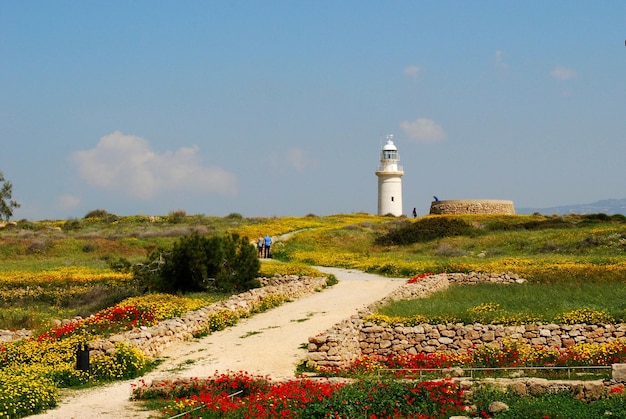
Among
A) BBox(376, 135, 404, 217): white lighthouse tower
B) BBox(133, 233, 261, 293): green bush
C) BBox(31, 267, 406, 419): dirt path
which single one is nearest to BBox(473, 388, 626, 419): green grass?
BBox(31, 267, 406, 419): dirt path

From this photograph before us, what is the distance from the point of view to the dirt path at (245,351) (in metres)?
15.4

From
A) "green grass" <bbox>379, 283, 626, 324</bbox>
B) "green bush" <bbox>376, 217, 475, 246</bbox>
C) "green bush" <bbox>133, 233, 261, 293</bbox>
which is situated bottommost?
"green grass" <bbox>379, 283, 626, 324</bbox>

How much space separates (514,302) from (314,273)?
1223 cm

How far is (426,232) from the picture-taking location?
5431 cm

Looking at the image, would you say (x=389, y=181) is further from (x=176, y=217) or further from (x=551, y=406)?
(x=551, y=406)

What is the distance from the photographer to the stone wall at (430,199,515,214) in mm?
74188

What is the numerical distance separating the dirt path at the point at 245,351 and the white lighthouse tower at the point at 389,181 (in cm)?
5494

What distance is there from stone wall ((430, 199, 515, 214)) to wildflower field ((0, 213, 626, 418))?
35.9ft

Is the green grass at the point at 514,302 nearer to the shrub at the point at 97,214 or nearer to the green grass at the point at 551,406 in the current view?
the green grass at the point at 551,406

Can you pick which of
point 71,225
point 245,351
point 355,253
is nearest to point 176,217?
point 71,225

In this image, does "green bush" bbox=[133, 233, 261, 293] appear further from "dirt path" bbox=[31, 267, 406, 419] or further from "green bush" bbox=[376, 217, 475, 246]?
"green bush" bbox=[376, 217, 475, 246]

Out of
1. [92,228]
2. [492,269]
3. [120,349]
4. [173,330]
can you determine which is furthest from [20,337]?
[92,228]

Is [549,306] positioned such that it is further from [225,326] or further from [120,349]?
[120,349]

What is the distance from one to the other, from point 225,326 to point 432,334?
6780mm
